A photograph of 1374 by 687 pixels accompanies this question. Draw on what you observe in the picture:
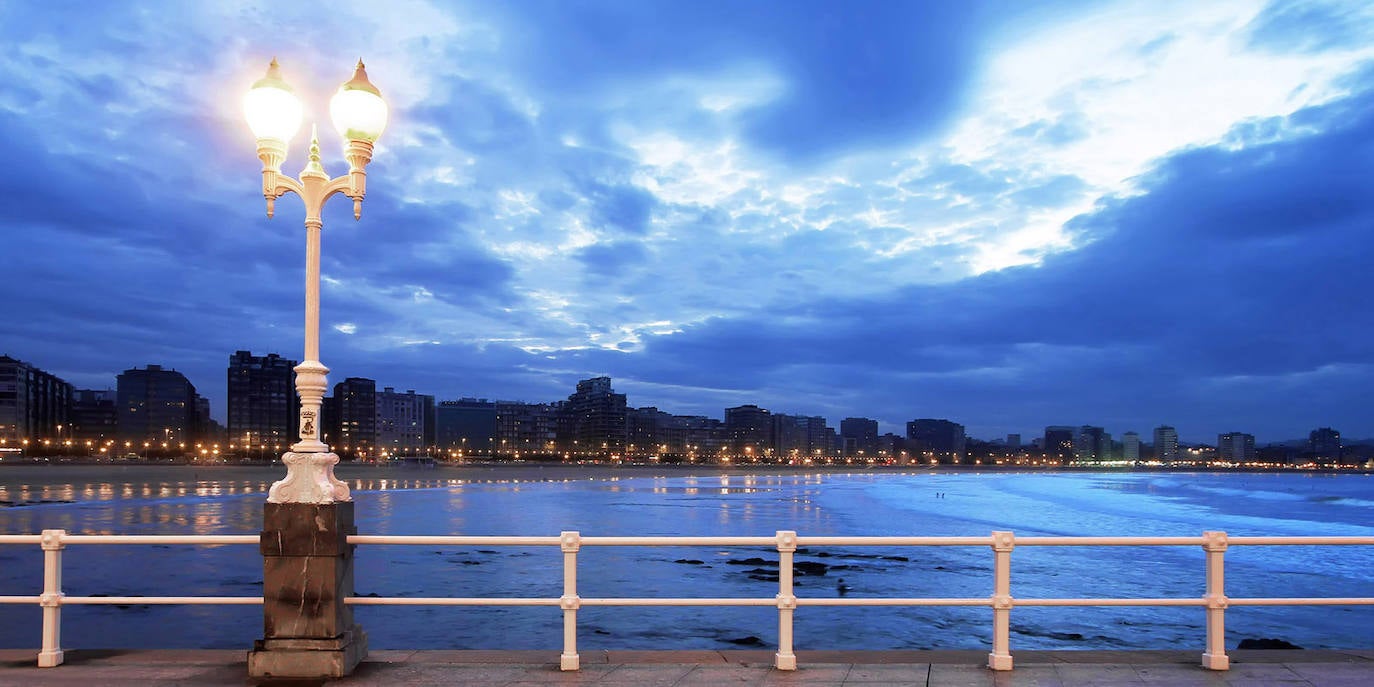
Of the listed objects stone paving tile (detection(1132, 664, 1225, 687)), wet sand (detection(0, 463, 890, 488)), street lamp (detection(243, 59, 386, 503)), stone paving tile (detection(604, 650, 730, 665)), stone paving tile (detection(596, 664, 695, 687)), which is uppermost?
street lamp (detection(243, 59, 386, 503))

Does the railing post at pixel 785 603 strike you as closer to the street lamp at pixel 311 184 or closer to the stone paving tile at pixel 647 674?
the stone paving tile at pixel 647 674

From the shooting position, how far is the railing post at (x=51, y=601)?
787 cm

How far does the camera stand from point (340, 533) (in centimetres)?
786

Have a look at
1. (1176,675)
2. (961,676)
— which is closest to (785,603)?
(961,676)

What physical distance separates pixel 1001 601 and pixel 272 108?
25.1ft

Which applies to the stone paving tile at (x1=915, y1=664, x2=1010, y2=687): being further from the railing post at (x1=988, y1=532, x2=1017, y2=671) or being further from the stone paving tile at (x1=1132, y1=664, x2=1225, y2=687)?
the stone paving tile at (x1=1132, y1=664, x2=1225, y2=687)

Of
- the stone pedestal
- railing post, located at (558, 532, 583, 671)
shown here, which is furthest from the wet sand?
railing post, located at (558, 532, 583, 671)

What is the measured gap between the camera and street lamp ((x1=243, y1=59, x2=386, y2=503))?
789 cm

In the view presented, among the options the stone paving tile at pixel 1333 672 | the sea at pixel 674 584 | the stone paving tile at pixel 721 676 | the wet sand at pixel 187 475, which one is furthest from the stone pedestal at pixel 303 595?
the wet sand at pixel 187 475

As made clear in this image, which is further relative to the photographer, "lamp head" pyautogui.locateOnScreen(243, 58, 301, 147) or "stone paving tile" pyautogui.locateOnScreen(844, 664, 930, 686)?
"lamp head" pyautogui.locateOnScreen(243, 58, 301, 147)

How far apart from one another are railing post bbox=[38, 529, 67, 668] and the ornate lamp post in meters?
1.75

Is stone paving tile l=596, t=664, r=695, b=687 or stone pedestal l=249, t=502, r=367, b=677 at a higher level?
stone pedestal l=249, t=502, r=367, b=677

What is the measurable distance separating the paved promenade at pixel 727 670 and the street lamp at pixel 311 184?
165 centimetres

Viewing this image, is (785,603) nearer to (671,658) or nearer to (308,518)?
(671,658)
